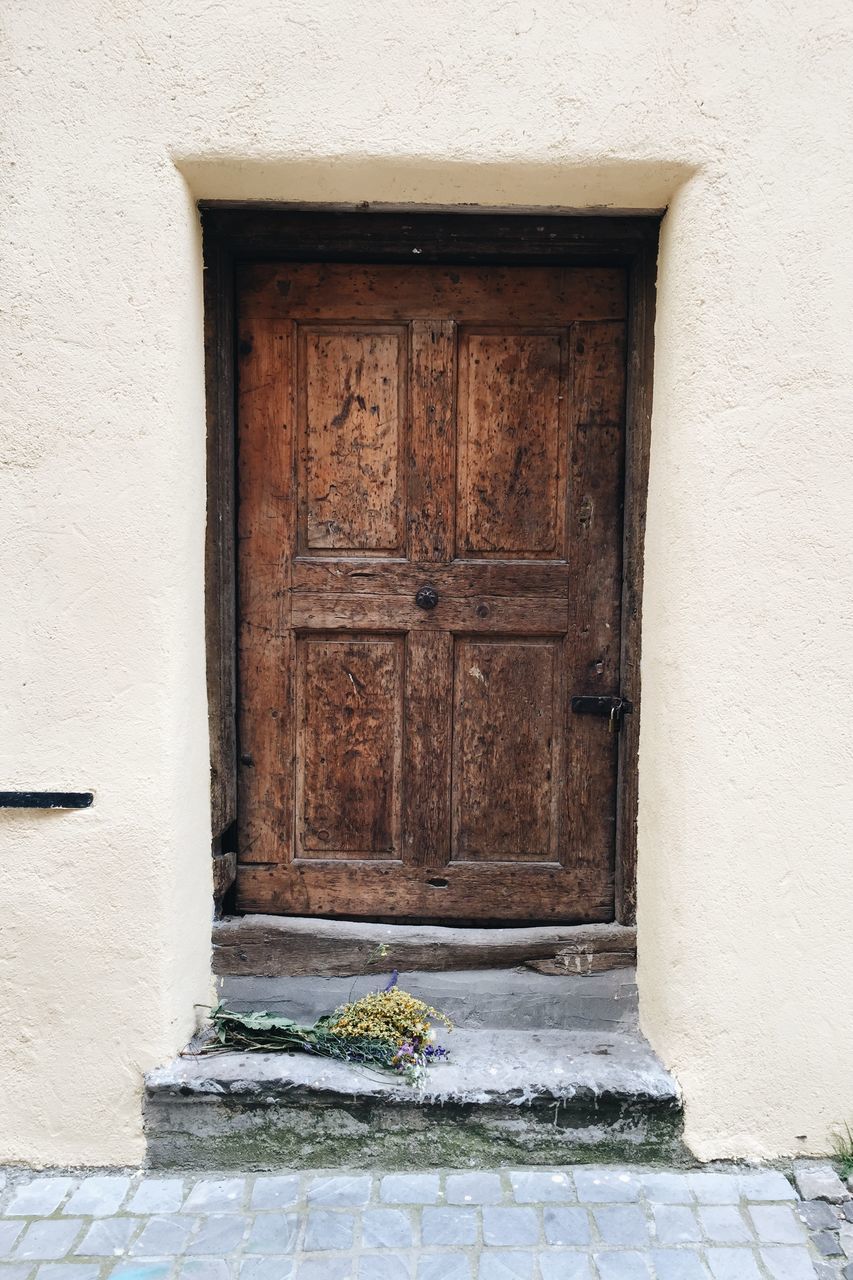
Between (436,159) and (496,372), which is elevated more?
(436,159)

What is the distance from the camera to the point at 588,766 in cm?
274

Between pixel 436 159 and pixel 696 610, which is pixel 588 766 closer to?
pixel 696 610

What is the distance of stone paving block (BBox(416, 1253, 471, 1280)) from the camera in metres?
2.03

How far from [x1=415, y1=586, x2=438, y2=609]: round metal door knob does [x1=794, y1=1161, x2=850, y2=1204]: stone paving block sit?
1.78m

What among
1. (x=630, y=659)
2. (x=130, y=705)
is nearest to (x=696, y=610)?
(x=630, y=659)

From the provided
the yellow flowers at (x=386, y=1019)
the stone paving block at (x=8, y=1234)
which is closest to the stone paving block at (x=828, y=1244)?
the yellow flowers at (x=386, y=1019)

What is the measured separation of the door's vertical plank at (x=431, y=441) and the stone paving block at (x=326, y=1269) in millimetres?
1767

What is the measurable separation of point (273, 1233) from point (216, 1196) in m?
0.21

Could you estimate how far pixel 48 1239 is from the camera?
2.15 meters

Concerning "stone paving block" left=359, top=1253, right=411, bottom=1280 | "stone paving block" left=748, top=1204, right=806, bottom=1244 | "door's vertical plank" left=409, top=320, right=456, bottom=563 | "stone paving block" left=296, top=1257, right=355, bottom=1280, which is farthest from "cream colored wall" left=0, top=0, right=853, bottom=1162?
"stone paving block" left=359, top=1253, right=411, bottom=1280

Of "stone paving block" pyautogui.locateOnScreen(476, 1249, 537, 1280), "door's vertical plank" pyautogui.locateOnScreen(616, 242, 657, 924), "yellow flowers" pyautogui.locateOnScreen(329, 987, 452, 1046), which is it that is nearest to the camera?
"stone paving block" pyautogui.locateOnScreen(476, 1249, 537, 1280)

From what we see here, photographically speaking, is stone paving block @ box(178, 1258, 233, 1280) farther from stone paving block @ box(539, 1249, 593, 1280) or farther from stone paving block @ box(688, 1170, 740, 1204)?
stone paving block @ box(688, 1170, 740, 1204)

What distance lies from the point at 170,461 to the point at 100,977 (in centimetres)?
136

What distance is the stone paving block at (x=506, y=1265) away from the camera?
6.65 feet
